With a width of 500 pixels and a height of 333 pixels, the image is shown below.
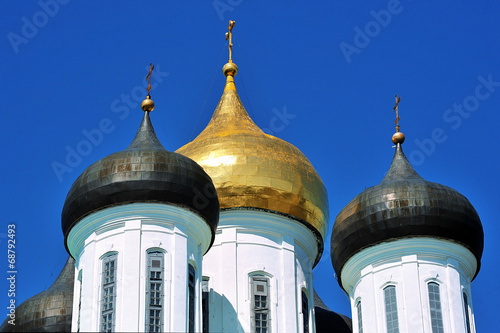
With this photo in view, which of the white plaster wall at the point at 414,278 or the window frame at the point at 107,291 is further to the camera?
the white plaster wall at the point at 414,278

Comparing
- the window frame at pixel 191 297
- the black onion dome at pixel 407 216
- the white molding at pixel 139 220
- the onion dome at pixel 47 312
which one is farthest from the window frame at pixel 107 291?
the black onion dome at pixel 407 216

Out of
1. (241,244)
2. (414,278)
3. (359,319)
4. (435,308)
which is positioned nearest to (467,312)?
(435,308)

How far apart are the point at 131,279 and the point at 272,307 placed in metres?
4.13

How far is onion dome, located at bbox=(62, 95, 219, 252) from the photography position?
26422 mm

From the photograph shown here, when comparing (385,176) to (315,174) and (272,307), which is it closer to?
(315,174)

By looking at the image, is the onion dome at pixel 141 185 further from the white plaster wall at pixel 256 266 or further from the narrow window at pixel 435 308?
the narrow window at pixel 435 308

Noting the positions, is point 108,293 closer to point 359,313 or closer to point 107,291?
point 107,291

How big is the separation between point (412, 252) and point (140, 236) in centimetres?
586

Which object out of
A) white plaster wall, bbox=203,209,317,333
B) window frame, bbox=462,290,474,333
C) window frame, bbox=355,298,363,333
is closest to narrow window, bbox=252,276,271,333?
white plaster wall, bbox=203,209,317,333

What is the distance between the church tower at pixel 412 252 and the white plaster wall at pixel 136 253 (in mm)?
3859

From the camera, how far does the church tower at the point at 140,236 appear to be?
25.7 metres

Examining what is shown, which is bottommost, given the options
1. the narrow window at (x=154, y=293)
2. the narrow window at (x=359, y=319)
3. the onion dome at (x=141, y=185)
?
the narrow window at (x=154, y=293)

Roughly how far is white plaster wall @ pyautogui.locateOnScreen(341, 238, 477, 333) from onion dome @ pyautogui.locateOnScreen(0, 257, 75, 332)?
595cm

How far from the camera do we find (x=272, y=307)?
28875mm
